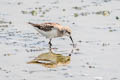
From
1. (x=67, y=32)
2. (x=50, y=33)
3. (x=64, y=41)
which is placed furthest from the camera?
(x=64, y=41)

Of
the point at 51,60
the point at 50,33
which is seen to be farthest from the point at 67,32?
the point at 51,60

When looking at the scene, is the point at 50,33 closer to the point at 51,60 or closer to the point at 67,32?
the point at 67,32

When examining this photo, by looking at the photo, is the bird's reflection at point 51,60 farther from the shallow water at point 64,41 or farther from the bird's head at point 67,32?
the bird's head at point 67,32

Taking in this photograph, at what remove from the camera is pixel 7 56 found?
18.6m

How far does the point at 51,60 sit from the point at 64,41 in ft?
11.2

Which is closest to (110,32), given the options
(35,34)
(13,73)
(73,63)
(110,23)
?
(110,23)

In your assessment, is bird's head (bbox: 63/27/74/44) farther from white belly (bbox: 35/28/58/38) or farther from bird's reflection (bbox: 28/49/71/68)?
bird's reflection (bbox: 28/49/71/68)

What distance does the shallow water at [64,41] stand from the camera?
16422 millimetres

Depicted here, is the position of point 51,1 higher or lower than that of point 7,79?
higher

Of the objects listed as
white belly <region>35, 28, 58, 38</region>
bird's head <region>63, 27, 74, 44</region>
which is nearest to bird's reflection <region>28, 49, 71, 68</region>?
white belly <region>35, 28, 58, 38</region>

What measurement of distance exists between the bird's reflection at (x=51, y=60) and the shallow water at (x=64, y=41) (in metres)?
0.04

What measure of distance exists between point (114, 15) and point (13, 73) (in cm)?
1292

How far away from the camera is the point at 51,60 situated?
18344 millimetres

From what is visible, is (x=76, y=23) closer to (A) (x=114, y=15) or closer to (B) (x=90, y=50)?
(A) (x=114, y=15)
